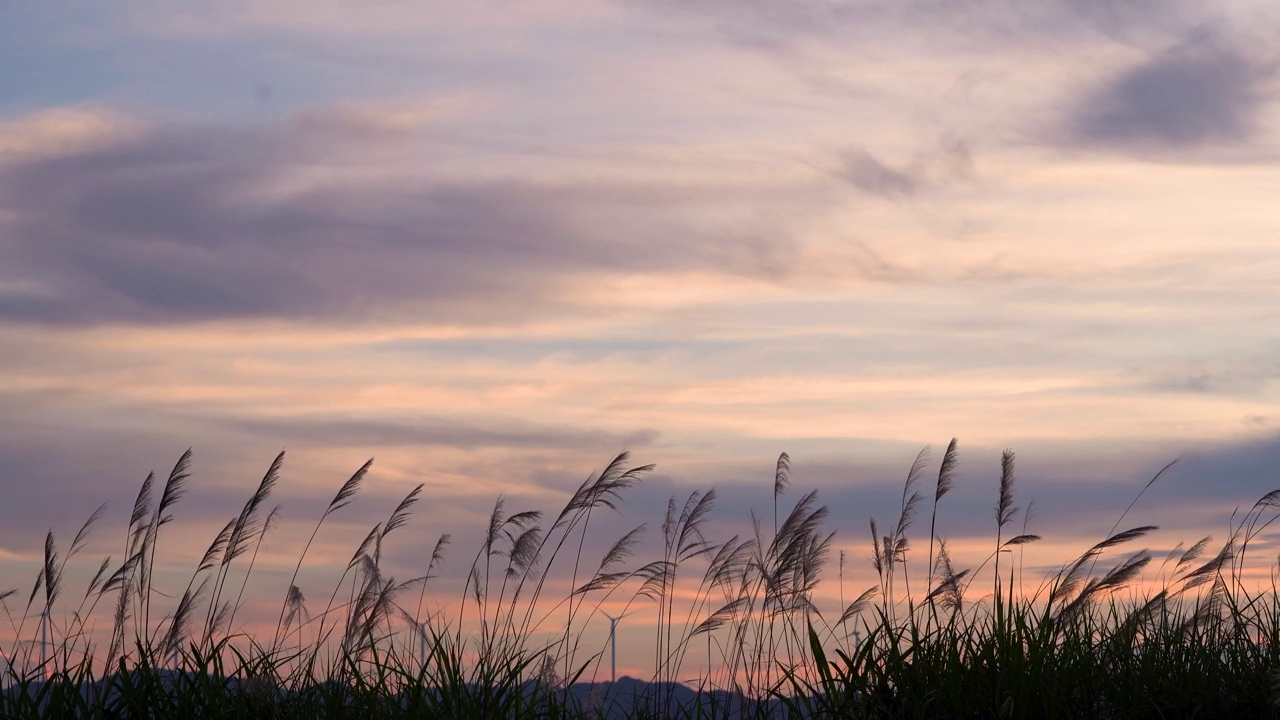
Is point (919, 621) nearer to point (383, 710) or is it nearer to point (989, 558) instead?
point (989, 558)

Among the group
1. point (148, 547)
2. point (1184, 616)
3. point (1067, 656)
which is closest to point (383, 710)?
point (148, 547)

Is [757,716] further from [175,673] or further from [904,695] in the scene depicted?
[175,673]

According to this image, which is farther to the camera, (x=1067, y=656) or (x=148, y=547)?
(x=148, y=547)

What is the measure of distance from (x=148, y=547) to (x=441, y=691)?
305 cm

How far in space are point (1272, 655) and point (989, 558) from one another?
5.88 feet

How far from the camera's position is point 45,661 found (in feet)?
25.4

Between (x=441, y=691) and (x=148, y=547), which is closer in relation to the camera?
(x=441, y=691)

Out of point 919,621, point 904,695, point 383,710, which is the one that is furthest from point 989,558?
point 383,710

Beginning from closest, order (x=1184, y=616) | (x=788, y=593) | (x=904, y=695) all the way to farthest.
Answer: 1. (x=904, y=695)
2. (x=1184, y=616)
3. (x=788, y=593)

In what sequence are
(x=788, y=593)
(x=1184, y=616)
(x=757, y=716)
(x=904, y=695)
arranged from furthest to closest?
(x=788, y=593) < (x=1184, y=616) < (x=757, y=716) < (x=904, y=695)

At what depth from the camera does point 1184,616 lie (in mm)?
7988

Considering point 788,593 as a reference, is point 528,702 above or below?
below

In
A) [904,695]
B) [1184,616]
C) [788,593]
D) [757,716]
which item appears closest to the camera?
[904,695]

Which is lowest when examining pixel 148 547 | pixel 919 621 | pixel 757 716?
pixel 757 716
